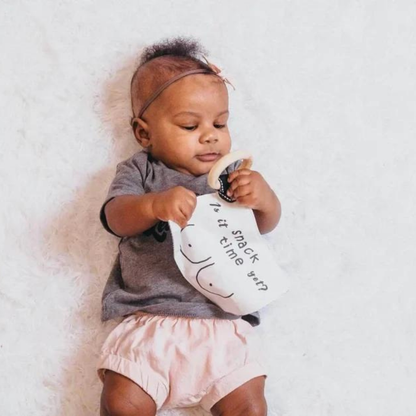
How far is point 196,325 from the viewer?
3.77 ft

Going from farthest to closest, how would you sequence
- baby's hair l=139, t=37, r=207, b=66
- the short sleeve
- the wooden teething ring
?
1. baby's hair l=139, t=37, r=207, b=66
2. the short sleeve
3. the wooden teething ring

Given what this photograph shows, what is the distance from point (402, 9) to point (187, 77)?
0.48 metres

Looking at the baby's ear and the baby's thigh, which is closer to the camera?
the baby's thigh

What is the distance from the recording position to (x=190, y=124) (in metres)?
1.18

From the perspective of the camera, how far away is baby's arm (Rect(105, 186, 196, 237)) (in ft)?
3.46

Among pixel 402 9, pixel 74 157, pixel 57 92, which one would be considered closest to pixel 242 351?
pixel 74 157

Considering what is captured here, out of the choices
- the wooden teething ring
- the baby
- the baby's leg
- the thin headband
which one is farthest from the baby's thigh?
the thin headband

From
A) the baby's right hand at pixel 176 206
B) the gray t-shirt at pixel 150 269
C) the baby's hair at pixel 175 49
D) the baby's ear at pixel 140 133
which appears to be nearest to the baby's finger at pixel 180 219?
the baby's right hand at pixel 176 206

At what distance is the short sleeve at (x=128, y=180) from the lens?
115cm

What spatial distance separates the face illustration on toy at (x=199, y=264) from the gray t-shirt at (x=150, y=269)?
51mm

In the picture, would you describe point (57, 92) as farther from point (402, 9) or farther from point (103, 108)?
point (402, 9)

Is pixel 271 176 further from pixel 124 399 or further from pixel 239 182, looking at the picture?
pixel 124 399

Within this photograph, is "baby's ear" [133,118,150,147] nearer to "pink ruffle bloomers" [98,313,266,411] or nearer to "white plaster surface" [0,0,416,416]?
"white plaster surface" [0,0,416,416]

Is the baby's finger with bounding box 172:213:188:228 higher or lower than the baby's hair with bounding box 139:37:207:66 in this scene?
lower
